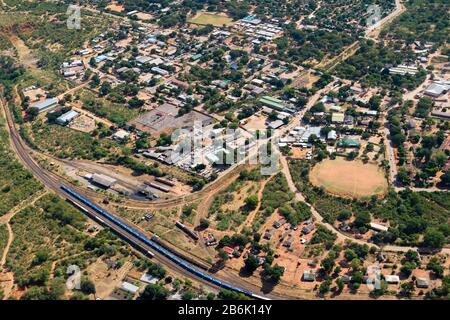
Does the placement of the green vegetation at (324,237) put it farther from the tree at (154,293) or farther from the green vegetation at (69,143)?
the green vegetation at (69,143)

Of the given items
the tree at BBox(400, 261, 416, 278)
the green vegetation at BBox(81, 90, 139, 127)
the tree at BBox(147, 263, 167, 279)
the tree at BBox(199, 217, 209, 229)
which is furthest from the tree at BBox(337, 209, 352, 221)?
the green vegetation at BBox(81, 90, 139, 127)

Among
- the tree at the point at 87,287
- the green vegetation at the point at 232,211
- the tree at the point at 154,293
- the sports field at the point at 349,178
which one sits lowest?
the sports field at the point at 349,178

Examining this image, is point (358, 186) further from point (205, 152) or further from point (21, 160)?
point (21, 160)

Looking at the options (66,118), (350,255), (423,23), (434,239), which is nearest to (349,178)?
(434,239)

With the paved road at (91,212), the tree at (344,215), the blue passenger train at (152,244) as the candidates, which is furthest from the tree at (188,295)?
the tree at (344,215)

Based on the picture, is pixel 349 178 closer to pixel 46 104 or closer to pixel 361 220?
pixel 361 220

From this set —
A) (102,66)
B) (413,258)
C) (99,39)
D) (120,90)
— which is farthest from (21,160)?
(413,258)

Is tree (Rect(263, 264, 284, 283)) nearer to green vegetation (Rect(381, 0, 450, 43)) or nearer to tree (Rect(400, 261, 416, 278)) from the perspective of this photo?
tree (Rect(400, 261, 416, 278))
